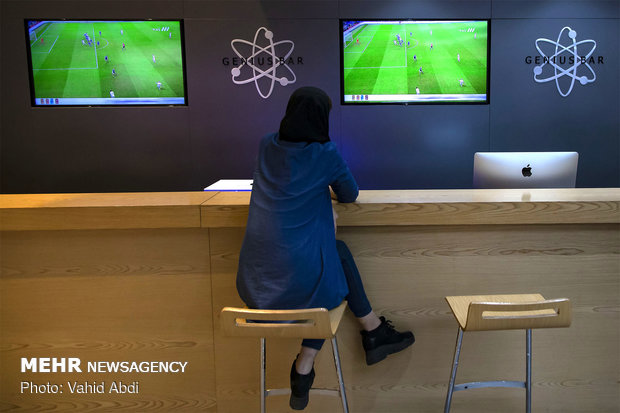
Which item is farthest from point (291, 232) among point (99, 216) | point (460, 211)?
point (99, 216)

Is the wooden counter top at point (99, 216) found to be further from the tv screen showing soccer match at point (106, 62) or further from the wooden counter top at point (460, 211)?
the tv screen showing soccer match at point (106, 62)

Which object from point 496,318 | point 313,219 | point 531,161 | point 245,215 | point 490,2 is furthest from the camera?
point 490,2

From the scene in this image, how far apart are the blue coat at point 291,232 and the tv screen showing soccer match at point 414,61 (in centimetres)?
261

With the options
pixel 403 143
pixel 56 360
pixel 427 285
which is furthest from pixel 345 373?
pixel 403 143

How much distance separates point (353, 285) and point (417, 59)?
111 inches

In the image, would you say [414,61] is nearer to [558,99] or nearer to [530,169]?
[558,99]

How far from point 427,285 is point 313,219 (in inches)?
23.7

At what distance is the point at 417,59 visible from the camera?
13.0 feet

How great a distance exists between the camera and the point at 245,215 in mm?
1729

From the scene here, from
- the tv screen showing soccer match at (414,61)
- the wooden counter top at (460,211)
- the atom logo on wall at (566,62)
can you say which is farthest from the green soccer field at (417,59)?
the wooden counter top at (460,211)

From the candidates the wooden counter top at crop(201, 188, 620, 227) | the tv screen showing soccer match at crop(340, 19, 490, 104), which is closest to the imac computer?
the wooden counter top at crop(201, 188, 620, 227)

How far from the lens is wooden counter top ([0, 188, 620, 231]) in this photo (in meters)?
1.69

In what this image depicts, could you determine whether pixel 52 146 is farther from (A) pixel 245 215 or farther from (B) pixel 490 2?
(B) pixel 490 2

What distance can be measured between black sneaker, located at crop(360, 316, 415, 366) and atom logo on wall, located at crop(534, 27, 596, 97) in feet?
10.1
